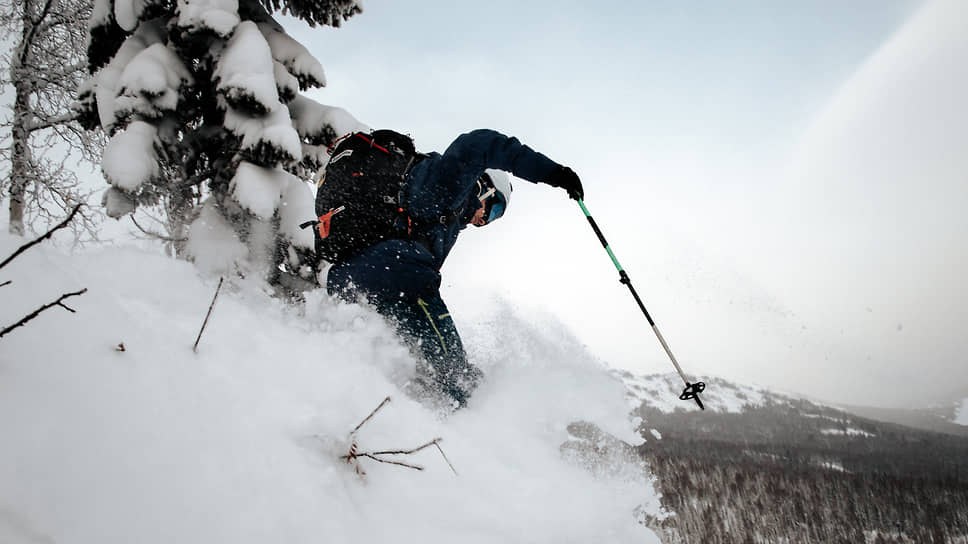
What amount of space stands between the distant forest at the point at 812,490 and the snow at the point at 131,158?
18358 millimetres

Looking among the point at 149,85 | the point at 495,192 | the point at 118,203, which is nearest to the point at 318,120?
the point at 149,85

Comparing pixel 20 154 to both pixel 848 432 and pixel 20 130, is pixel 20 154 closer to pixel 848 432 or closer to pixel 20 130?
pixel 20 130

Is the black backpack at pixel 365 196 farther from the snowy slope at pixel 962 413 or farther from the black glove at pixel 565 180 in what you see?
the snowy slope at pixel 962 413

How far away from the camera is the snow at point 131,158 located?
17.4 feet

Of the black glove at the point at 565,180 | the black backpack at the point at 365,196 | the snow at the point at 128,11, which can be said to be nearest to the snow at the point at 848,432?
the black glove at the point at 565,180

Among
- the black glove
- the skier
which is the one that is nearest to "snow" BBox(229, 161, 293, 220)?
the skier

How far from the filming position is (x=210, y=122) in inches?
260

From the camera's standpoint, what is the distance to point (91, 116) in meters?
6.70

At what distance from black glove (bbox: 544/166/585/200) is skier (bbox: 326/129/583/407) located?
0.07 ft

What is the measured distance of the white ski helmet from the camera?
388 centimetres

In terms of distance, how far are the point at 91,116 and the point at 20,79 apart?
400 centimetres

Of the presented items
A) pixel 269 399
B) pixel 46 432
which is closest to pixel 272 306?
pixel 269 399

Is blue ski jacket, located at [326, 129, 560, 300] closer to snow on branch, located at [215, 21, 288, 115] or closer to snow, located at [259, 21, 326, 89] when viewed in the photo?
snow on branch, located at [215, 21, 288, 115]

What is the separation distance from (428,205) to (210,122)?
5244 millimetres
